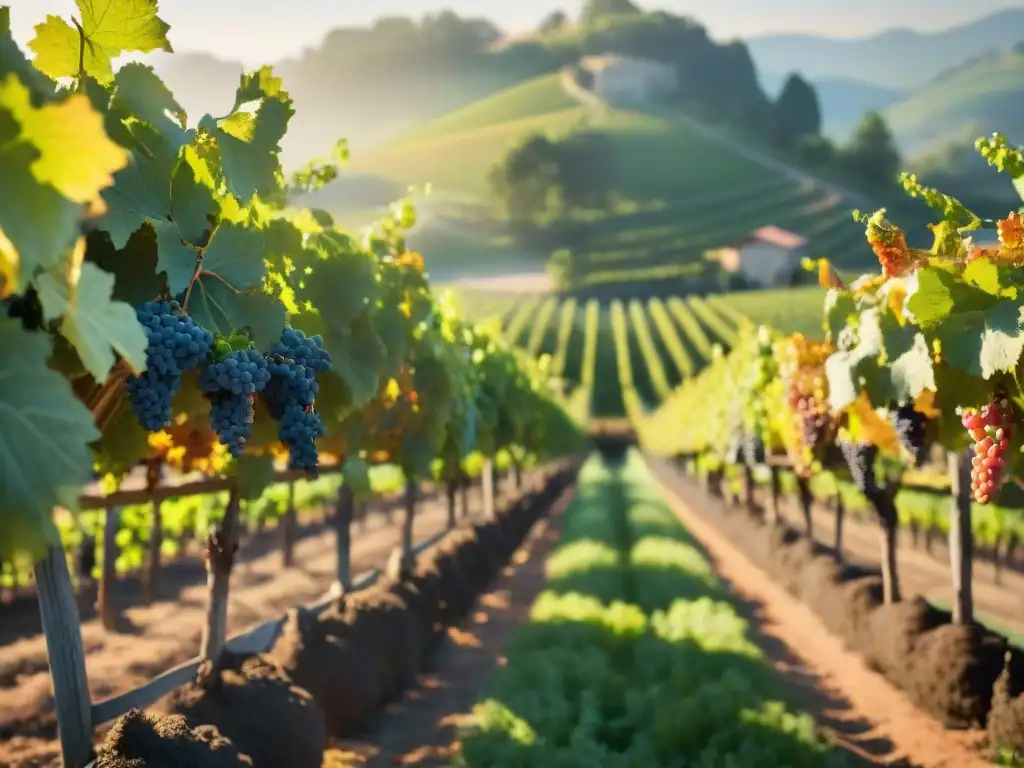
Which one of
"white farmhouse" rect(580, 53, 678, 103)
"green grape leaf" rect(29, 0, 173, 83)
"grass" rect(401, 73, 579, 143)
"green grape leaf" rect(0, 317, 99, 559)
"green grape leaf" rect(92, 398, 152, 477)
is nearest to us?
"green grape leaf" rect(0, 317, 99, 559)

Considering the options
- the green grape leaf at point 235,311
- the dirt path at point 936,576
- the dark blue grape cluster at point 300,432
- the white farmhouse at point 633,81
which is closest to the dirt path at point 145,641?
the dark blue grape cluster at point 300,432

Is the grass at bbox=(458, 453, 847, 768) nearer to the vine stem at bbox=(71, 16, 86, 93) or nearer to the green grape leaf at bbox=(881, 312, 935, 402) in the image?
Answer: the green grape leaf at bbox=(881, 312, 935, 402)

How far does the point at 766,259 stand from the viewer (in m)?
96.4

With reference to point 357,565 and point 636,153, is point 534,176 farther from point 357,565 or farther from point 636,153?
point 357,565

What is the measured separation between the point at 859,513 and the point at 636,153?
12776cm

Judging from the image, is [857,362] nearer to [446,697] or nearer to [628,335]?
[446,697]

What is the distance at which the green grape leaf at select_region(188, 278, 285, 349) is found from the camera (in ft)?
10.7

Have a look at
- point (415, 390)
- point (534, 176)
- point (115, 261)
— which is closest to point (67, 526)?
point (415, 390)

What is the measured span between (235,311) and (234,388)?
54 centimetres

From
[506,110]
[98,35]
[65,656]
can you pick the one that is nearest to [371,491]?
[65,656]

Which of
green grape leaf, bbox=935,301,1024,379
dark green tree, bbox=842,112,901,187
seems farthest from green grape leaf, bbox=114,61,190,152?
dark green tree, bbox=842,112,901,187

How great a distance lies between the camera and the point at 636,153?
145875mm

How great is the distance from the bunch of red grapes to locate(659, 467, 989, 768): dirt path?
2.90 meters

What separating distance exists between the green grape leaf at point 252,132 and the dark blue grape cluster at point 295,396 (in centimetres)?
54
